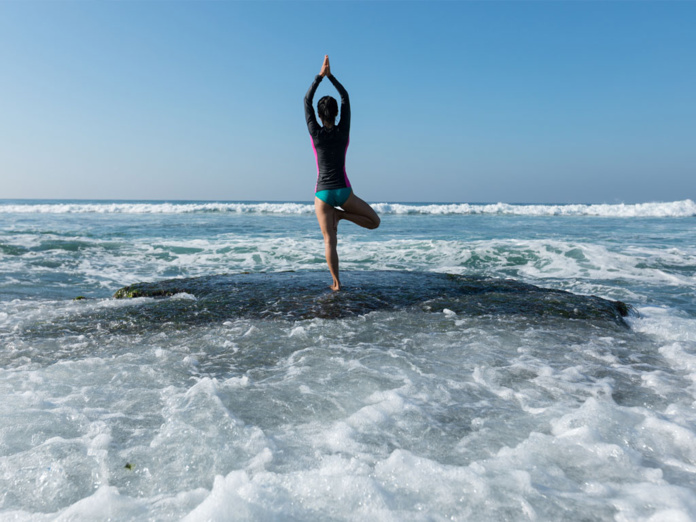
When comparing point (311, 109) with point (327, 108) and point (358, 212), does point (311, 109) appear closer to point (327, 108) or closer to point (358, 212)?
point (327, 108)

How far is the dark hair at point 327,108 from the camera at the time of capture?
529 cm

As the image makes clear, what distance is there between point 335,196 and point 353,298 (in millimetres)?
1335

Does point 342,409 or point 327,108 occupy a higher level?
point 327,108

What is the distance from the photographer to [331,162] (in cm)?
554

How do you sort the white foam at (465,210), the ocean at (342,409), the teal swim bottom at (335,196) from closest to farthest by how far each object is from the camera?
the ocean at (342,409) → the teal swim bottom at (335,196) → the white foam at (465,210)

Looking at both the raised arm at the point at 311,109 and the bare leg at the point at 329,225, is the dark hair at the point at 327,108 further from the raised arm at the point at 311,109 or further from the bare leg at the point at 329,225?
the bare leg at the point at 329,225

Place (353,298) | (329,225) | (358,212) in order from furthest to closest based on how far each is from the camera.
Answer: (358,212) < (329,225) < (353,298)

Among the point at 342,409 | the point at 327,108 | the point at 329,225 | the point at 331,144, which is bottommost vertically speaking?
the point at 342,409

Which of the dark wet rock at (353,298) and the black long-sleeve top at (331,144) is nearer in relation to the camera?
the dark wet rock at (353,298)

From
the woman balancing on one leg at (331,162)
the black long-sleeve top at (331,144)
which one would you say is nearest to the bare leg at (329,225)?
the woman balancing on one leg at (331,162)

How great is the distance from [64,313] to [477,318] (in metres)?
4.72

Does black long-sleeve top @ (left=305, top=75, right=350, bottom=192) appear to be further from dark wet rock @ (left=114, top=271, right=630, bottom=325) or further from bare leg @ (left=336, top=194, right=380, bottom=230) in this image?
dark wet rock @ (left=114, top=271, right=630, bottom=325)

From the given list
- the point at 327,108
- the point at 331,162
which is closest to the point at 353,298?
the point at 331,162

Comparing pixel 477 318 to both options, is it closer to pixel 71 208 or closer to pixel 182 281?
pixel 182 281
